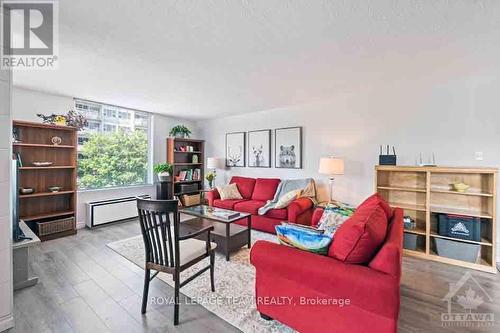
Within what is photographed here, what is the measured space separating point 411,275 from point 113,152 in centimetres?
533

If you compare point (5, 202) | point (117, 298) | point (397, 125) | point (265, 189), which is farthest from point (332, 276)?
point (265, 189)

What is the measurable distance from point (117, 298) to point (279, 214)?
2440 mm

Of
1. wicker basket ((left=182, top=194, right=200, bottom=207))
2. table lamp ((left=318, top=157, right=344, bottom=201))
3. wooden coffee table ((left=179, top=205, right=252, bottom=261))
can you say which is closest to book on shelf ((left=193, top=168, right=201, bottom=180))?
wicker basket ((left=182, top=194, right=200, bottom=207))

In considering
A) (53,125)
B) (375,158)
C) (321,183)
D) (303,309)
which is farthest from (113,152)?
(375,158)

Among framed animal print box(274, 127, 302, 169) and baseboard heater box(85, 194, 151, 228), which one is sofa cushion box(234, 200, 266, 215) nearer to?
framed animal print box(274, 127, 302, 169)

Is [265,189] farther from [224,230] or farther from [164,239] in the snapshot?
[164,239]

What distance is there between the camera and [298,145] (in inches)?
177

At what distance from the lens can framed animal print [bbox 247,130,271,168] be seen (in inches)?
194

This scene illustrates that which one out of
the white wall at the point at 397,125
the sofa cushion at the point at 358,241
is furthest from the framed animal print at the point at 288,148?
the sofa cushion at the point at 358,241

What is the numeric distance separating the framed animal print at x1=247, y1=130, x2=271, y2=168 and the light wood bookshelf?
224 cm

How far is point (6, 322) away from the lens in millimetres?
1673

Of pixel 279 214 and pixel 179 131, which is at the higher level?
pixel 179 131

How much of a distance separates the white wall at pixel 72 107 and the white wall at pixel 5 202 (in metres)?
2.57

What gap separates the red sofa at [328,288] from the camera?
1.26 m
